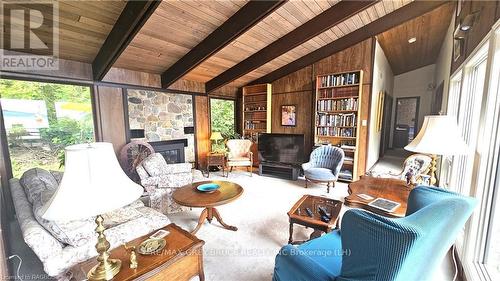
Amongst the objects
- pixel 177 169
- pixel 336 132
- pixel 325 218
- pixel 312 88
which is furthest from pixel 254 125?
pixel 325 218

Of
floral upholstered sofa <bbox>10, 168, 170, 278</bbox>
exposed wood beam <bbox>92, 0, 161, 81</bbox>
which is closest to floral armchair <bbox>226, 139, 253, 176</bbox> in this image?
exposed wood beam <bbox>92, 0, 161, 81</bbox>

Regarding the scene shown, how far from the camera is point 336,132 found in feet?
15.3

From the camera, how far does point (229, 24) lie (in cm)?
295

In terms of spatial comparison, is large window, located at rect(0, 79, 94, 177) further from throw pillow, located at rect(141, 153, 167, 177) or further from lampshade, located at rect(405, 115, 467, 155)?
lampshade, located at rect(405, 115, 467, 155)

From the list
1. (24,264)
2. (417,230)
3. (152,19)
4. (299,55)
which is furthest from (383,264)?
(299,55)

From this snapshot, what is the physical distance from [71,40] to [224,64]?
252cm

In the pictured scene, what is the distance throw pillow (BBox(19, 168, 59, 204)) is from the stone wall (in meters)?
1.92

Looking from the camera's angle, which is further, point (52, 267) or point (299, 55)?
point (299, 55)

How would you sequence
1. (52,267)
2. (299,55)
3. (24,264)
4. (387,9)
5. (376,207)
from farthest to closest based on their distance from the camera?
(299,55) → (387,9) → (24,264) → (376,207) → (52,267)

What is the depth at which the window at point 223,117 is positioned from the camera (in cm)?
570

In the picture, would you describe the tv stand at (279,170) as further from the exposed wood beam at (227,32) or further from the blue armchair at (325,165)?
the exposed wood beam at (227,32)

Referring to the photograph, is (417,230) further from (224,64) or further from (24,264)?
(224,64)

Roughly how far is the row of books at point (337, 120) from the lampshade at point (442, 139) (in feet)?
9.31

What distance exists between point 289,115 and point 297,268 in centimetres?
449
